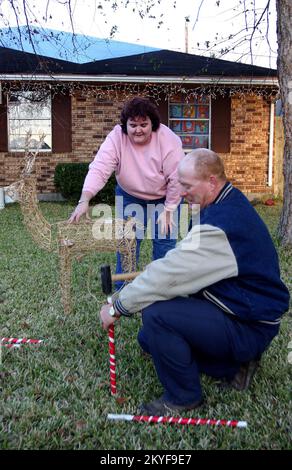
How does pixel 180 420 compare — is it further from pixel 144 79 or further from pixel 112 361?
pixel 144 79

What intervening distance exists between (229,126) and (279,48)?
21.5ft

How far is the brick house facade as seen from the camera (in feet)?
44.1

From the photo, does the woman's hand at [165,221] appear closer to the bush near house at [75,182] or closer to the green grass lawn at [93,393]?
the green grass lawn at [93,393]

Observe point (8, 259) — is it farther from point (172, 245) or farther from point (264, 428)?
point (264, 428)

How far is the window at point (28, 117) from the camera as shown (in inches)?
525

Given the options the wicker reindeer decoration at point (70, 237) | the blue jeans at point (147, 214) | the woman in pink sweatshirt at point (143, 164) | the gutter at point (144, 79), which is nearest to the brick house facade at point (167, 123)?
the gutter at point (144, 79)

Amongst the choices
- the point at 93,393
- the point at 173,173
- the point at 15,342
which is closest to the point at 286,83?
the point at 173,173

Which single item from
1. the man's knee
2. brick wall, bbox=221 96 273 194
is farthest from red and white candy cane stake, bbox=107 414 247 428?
brick wall, bbox=221 96 273 194

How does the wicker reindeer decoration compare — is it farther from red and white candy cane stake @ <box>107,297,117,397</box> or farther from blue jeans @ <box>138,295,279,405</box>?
blue jeans @ <box>138,295,279,405</box>

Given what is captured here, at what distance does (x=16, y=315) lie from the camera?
448cm

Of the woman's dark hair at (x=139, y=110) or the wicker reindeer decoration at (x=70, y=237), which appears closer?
the woman's dark hair at (x=139, y=110)

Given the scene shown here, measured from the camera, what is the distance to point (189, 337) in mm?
2648

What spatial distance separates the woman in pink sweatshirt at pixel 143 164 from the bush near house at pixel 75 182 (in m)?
8.25

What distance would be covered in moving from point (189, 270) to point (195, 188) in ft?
1.44
